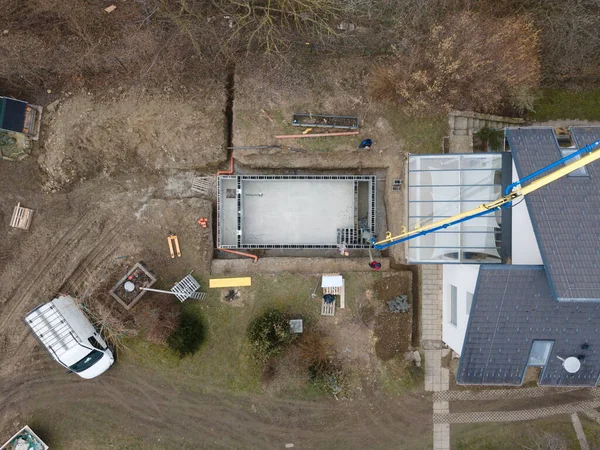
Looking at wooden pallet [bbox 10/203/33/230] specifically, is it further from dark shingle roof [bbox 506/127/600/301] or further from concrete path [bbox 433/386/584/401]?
dark shingle roof [bbox 506/127/600/301]

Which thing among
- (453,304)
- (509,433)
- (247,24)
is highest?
(247,24)

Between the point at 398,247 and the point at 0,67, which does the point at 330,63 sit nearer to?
the point at 398,247

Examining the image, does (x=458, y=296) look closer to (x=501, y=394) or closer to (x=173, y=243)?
(x=501, y=394)

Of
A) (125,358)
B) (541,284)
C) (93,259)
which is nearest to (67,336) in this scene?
(125,358)

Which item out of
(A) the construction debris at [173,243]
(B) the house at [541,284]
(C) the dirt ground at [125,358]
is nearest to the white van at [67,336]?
(C) the dirt ground at [125,358]

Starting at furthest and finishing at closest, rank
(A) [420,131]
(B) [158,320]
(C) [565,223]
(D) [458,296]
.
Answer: (A) [420,131]
(B) [158,320]
(D) [458,296]
(C) [565,223]

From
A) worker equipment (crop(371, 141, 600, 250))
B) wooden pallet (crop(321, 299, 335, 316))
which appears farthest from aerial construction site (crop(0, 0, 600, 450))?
worker equipment (crop(371, 141, 600, 250))

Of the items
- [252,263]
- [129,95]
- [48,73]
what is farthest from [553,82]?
[48,73]
